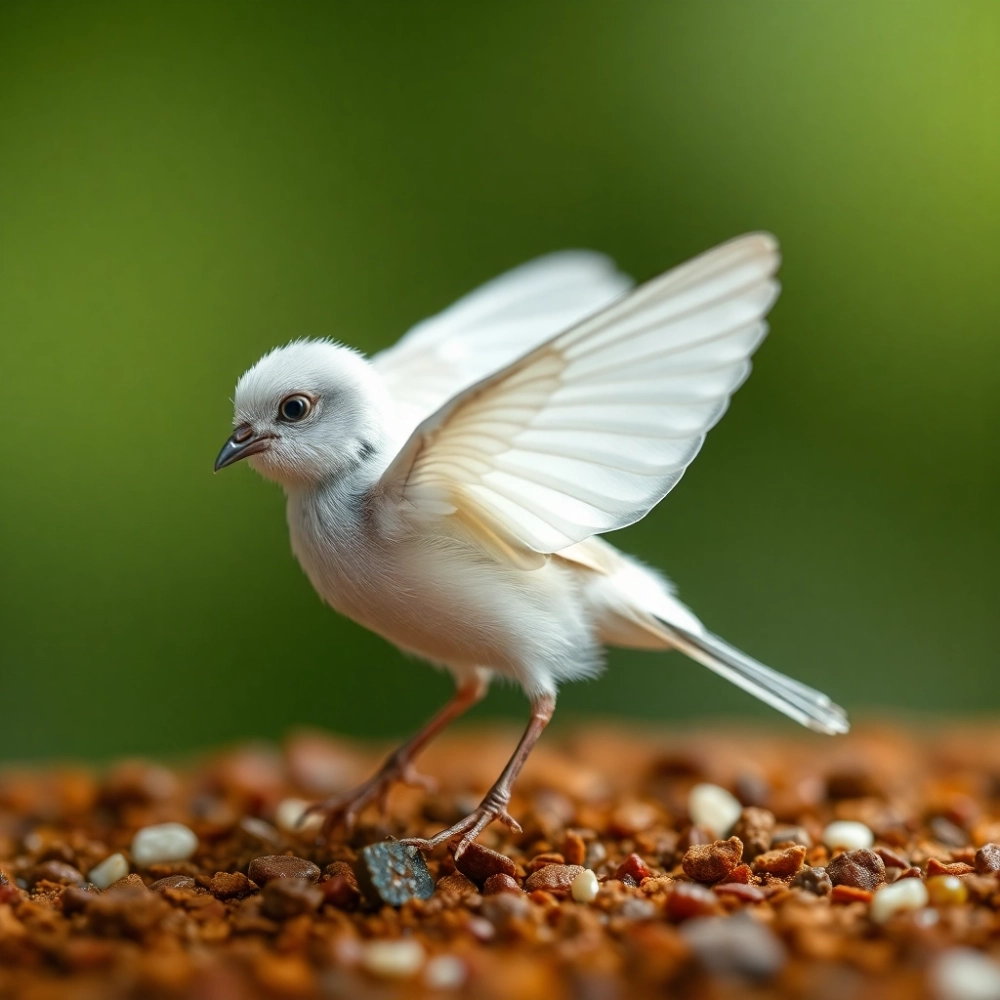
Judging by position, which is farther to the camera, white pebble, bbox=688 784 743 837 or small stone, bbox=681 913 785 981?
white pebble, bbox=688 784 743 837

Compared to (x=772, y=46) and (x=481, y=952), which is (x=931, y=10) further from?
(x=481, y=952)

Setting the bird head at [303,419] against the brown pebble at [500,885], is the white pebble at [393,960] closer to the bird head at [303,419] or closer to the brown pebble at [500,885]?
the brown pebble at [500,885]

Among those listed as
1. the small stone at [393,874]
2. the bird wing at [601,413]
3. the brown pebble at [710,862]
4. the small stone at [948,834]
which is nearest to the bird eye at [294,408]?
the bird wing at [601,413]

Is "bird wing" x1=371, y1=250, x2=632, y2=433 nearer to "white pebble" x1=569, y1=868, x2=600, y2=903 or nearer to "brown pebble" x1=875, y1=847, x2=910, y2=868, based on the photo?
"white pebble" x1=569, y1=868, x2=600, y2=903

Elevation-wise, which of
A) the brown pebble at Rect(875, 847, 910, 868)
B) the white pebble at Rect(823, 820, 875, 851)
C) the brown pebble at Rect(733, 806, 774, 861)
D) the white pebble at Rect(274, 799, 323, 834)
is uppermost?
the brown pebble at Rect(875, 847, 910, 868)

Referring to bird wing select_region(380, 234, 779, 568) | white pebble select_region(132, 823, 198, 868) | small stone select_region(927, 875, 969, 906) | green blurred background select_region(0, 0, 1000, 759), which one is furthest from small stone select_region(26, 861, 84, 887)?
green blurred background select_region(0, 0, 1000, 759)

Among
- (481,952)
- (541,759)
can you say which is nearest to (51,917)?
(481,952)

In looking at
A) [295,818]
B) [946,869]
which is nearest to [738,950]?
[946,869]
